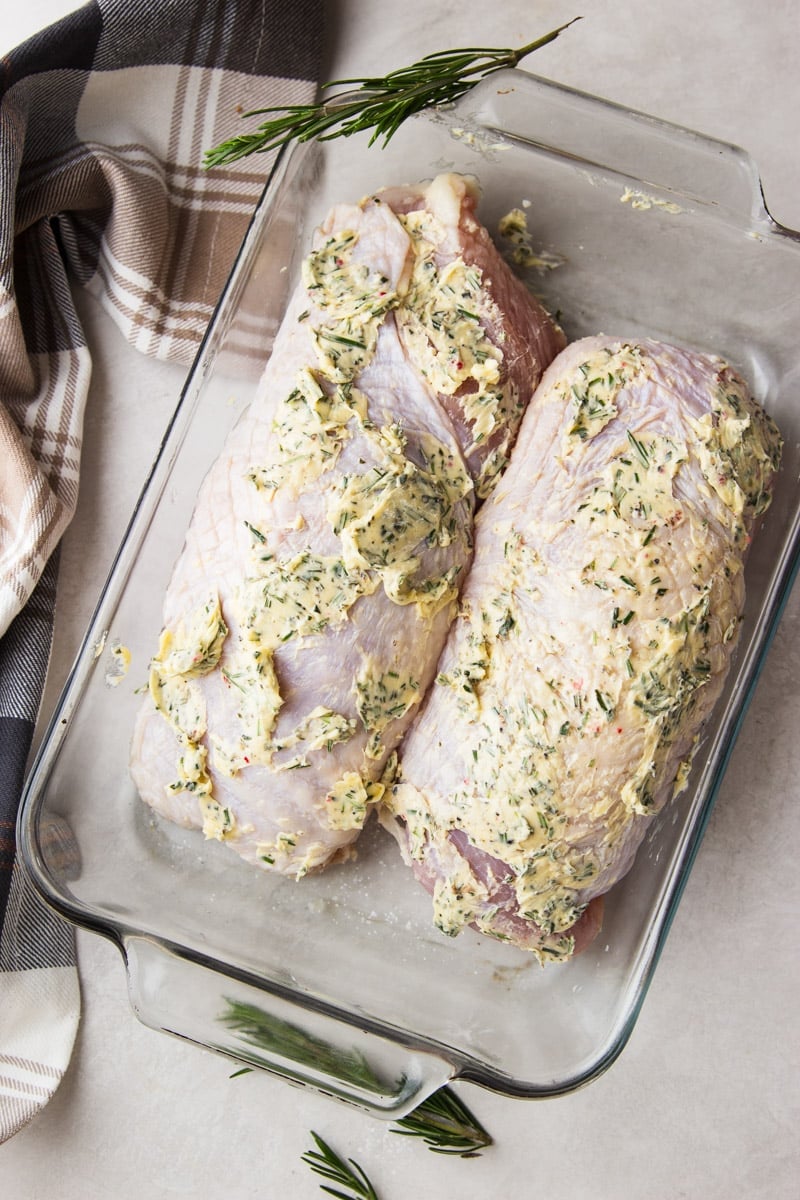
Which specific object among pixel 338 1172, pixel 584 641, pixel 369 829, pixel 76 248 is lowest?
pixel 338 1172

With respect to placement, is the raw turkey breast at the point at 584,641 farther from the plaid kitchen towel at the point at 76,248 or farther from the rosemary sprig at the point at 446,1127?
the plaid kitchen towel at the point at 76,248

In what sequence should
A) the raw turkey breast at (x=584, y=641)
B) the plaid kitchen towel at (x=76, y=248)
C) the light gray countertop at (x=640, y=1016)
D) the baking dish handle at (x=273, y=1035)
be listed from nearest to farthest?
1. the raw turkey breast at (x=584, y=641)
2. the baking dish handle at (x=273, y=1035)
3. the plaid kitchen towel at (x=76, y=248)
4. the light gray countertop at (x=640, y=1016)

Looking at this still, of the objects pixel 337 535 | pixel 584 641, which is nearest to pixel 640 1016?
pixel 584 641

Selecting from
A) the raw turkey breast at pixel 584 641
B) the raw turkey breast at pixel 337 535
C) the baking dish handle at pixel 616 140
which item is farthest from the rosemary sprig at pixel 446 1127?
the baking dish handle at pixel 616 140

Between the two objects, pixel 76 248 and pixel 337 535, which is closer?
pixel 337 535

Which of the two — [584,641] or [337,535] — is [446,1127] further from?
[337,535]

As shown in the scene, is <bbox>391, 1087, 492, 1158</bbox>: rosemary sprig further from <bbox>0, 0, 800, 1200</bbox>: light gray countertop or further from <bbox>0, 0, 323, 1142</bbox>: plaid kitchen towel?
<bbox>0, 0, 323, 1142</bbox>: plaid kitchen towel
